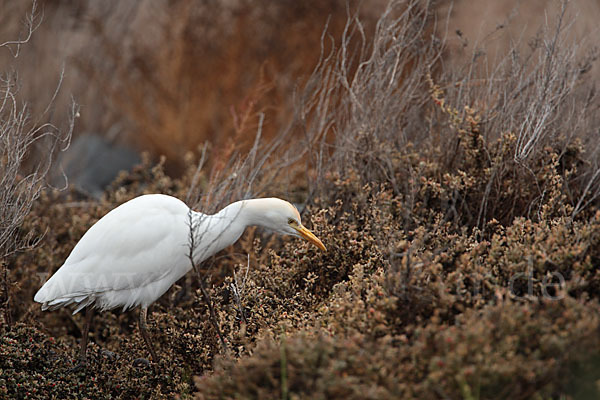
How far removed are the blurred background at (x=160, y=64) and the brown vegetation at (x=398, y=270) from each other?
6.67ft

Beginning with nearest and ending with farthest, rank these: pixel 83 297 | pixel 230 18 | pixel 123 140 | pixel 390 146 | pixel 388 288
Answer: pixel 388 288 < pixel 83 297 < pixel 390 146 < pixel 230 18 < pixel 123 140

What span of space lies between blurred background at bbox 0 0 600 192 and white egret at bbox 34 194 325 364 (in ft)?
11.3

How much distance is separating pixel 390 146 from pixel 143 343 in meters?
1.86

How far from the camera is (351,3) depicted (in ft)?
20.7

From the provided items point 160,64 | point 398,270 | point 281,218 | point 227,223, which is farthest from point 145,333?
point 160,64

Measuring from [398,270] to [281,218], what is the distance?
27.7 inches

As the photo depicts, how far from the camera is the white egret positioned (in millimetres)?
3029

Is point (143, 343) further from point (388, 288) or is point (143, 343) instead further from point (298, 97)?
point (298, 97)

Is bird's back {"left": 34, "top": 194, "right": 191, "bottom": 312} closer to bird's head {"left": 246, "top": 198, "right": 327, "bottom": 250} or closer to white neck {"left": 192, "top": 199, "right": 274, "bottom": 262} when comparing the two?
white neck {"left": 192, "top": 199, "right": 274, "bottom": 262}

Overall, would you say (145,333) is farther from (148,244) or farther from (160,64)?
(160,64)

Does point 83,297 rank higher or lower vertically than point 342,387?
lower

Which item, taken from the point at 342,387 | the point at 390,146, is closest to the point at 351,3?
the point at 390,146

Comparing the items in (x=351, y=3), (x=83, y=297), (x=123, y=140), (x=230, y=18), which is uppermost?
(x=351, y=3)

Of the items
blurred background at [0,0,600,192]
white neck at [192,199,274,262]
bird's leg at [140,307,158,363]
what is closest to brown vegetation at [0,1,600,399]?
bird's leg at [140,307,158,363]
